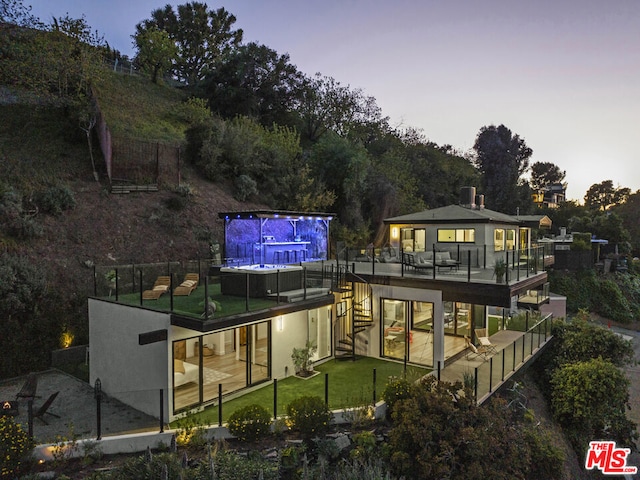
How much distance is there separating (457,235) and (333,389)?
10.8 m

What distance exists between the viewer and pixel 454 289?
38.7 ft

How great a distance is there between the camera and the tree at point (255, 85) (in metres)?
37.4

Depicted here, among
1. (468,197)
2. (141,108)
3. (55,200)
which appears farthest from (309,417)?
(141,108)

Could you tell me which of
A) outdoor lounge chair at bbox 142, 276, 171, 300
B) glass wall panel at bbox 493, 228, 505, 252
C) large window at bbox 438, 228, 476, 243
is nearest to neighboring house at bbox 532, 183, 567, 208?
glass wall panel at bbox 493, 228, 505, 252

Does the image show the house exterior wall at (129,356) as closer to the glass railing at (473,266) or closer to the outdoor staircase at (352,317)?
the outdoor staircase at (352,317)

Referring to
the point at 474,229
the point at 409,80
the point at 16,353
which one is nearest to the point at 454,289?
the point at 474,229

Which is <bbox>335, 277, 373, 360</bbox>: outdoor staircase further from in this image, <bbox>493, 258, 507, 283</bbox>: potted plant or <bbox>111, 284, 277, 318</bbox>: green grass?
<bbox>493, 258, 507, 283</bbox>: potted plant

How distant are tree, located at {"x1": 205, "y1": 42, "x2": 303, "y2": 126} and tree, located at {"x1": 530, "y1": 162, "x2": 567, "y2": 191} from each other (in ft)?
185

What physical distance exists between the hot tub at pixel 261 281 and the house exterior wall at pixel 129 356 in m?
2.86

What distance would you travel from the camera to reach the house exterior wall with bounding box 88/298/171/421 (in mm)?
9289

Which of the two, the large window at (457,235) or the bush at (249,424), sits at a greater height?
the large window at (457,235)

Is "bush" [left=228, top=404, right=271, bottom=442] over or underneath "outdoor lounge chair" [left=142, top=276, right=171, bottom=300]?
underneath

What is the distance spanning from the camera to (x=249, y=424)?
8242 mm

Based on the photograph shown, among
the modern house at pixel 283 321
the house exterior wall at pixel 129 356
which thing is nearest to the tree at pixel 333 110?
the modern house at pixel 283 321
